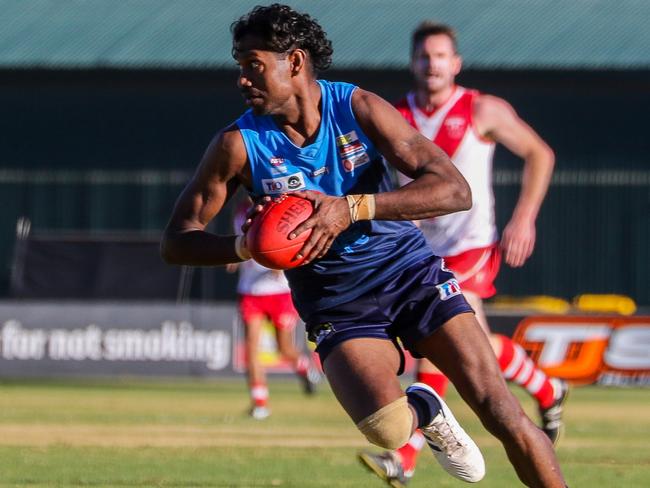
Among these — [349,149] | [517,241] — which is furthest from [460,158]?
[349,149]

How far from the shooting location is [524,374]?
Result: 9.94m

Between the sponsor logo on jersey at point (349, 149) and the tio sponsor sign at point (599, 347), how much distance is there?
12060mm

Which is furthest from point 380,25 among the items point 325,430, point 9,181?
point 325,430

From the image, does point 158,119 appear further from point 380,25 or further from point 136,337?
point 136,337

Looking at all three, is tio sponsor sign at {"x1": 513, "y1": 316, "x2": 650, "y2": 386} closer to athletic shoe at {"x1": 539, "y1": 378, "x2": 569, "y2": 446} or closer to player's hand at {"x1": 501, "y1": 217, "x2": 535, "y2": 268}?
athletic shoe at {"x1": 539, "y1": 378, "x2": 569, "y2": 446}

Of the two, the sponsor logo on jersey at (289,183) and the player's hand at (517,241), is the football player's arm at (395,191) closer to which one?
the sponsor logo on jersey at (289,183)

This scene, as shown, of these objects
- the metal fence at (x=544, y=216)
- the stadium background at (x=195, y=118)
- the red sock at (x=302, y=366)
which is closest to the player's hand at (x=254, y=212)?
the red sock at (x=302, y=366)

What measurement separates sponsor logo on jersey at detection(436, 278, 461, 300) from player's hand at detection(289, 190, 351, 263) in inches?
30.3

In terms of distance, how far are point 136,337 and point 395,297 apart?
12.5 m

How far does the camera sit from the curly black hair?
6.92 metres

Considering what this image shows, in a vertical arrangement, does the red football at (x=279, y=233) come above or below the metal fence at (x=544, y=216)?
above

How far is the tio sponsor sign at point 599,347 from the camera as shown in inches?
739

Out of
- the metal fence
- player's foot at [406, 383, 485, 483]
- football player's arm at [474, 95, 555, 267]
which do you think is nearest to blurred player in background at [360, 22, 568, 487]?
football player's arm at [474, 95, 555, 267]

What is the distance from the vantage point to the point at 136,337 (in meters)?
19.5
